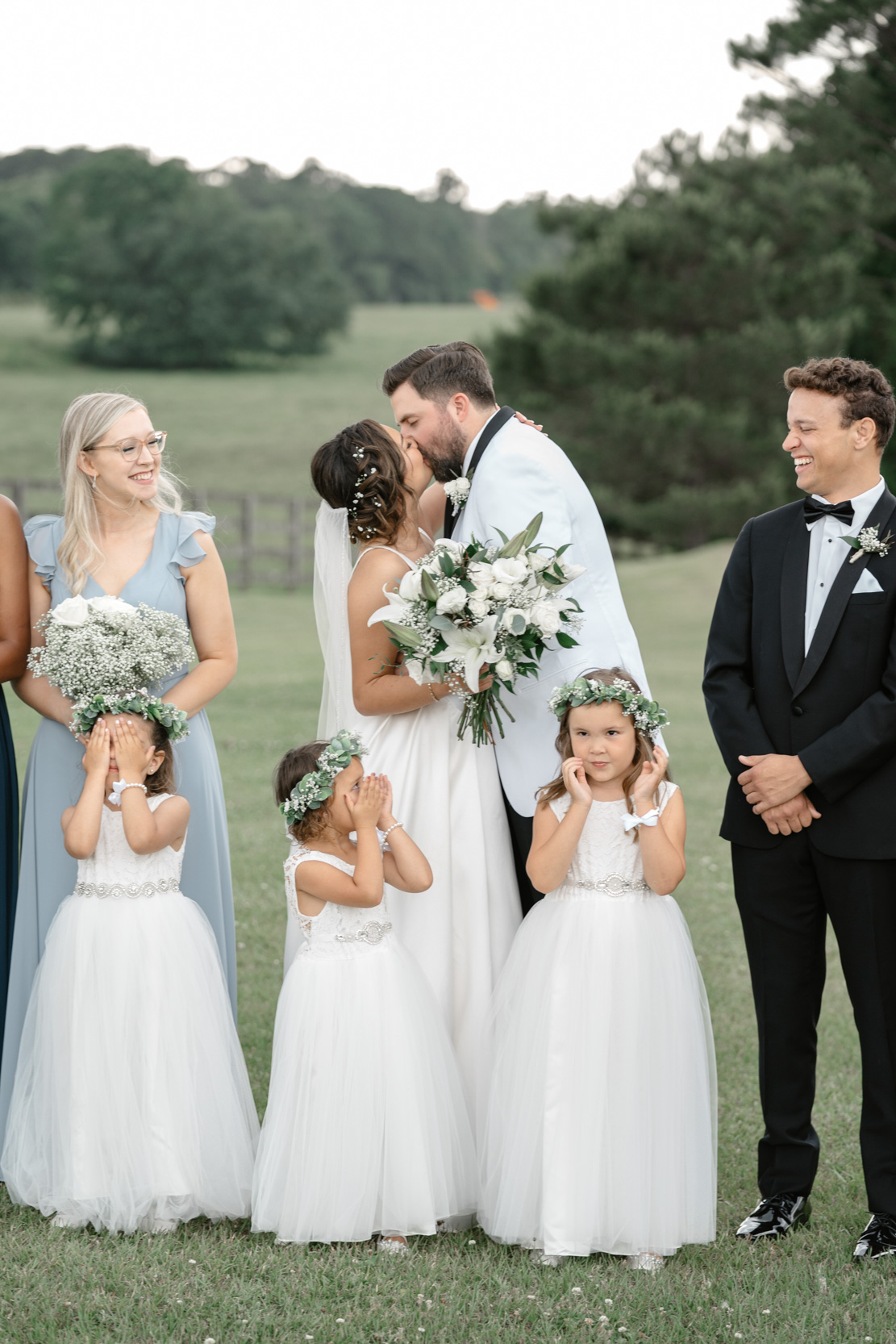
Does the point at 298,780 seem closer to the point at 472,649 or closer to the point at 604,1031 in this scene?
the point at 472,649

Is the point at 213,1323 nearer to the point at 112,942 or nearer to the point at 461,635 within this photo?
the point at 112,942

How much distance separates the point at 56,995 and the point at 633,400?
30.1 metres

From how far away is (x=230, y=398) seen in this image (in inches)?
2357

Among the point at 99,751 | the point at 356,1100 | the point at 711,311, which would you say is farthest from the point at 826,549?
the point at 711,311

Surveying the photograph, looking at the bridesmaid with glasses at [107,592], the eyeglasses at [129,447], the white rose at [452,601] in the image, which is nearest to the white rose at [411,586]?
the white rose at [452,601]

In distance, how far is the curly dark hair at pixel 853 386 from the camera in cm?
418

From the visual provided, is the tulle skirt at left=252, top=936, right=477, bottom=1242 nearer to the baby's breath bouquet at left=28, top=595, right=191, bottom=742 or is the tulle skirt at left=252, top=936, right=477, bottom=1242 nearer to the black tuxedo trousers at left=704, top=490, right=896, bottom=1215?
the baby's breath bouquet at left=28, top=595, right=191, bottom=742

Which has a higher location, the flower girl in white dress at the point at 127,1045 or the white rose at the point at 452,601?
the white rose at the point at 452,601

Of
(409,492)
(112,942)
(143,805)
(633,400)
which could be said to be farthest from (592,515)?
(633,400)

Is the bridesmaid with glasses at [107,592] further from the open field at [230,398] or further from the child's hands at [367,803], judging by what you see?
the open field at [230,398]

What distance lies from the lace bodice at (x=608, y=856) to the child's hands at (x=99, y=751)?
1.45 m

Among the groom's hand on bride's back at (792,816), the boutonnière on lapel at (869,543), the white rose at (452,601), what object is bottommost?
the groom's hand on bride's back at (792,816)

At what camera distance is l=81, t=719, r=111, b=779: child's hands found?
4.34 meters

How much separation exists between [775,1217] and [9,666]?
123 inches
